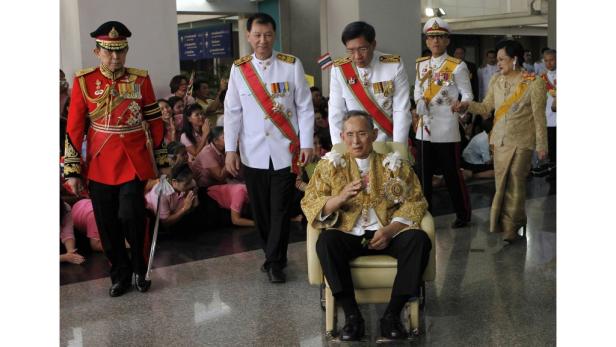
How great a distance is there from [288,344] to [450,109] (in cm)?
307

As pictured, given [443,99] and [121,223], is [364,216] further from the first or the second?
[443,99]

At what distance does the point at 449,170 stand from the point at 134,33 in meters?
2.94

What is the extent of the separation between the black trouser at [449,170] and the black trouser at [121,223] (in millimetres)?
2492

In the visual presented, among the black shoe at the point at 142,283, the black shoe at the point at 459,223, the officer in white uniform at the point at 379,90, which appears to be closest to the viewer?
the black shoe at the point at 142,283

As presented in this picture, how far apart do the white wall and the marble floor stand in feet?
6.96

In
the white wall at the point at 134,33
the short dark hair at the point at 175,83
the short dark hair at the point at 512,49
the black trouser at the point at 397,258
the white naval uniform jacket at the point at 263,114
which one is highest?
the white wall at the point at 134,33

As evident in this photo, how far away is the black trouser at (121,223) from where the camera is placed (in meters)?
4.88

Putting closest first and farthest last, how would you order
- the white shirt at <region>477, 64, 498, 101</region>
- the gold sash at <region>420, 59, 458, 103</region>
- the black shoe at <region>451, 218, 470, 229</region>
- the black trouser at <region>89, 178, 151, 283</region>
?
the black trouser at <region>89, 178, 151, 283</region> → the gold sash at <region>420, 59, 458, 103</region> → the black shoe at <region>451, 218, 470, 229</region> → the white shirt at <region>477, 64, 498, 101</region>

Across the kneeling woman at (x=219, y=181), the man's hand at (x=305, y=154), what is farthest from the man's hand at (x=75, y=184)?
the kneeling woman at (x=219, y=181)

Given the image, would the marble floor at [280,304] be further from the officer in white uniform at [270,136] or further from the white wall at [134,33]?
the white wall at [134,33]

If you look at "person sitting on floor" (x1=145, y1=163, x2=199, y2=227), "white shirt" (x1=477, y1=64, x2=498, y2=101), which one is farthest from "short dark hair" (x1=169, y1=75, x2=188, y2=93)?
"white shirt" (x1=477, y1=64, x2=498, y2=101)

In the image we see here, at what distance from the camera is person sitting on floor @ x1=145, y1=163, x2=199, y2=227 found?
657 cm

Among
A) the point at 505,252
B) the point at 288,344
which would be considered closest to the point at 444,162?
the point at 505,252

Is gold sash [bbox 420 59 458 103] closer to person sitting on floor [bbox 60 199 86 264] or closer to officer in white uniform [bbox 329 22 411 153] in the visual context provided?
officer in white uniform [bbox 329 22 411 153]
